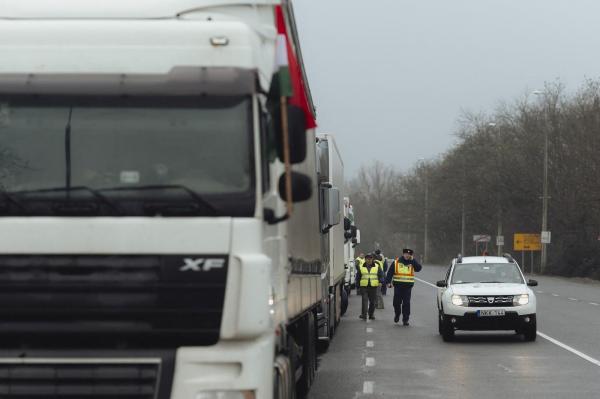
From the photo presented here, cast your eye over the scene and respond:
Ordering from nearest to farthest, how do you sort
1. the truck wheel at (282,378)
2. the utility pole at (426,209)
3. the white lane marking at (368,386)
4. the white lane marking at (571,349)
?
the truck wheel at (282,378)
the white lane marking at (368,386)
the white lane marking at (571,349)
the utility pole at (426,209)

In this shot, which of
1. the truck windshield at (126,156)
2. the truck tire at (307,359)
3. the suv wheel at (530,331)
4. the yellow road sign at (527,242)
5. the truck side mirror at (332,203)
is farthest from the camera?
the yellow road sign at (527,242)

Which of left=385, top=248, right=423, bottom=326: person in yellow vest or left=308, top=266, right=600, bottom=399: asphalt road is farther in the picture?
left=385, top=248, right=423, bottom=326: person in yellow vest

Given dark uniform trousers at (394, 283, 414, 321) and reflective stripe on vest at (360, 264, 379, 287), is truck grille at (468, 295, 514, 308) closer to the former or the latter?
dark uniform trousers at (394, 283, 414, 321)

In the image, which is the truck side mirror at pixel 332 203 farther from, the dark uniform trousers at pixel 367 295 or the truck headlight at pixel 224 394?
the dark uniform trousers at pixel 367 295

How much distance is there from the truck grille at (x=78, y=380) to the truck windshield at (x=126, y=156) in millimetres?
954

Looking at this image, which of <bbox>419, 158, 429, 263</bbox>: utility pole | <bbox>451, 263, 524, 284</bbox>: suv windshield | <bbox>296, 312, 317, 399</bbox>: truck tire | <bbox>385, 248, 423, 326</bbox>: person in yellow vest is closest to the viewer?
<bbox>296, 312, 317, 399</bbox>: truck tire

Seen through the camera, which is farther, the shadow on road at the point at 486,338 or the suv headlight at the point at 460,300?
the shadow on road at the point at 486,338

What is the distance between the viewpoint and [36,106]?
25.4 ft

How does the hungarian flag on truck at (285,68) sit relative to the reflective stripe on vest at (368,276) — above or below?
above

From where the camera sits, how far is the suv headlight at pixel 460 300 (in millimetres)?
22125

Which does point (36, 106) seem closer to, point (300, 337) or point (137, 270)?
point (137, 270)

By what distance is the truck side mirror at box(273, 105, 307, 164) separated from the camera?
7.85m

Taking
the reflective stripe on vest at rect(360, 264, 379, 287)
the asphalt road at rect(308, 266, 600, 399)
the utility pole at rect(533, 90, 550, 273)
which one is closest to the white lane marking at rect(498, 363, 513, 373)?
the asphalt road at rect(308, 266, 600, 399)

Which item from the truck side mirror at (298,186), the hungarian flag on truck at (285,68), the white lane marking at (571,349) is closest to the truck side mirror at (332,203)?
the white lane marking at (571,349)
